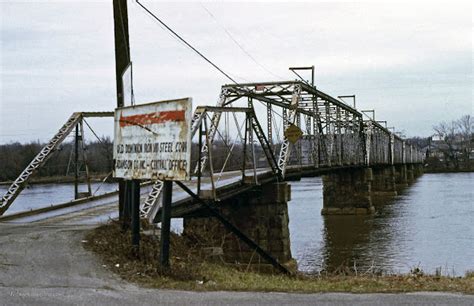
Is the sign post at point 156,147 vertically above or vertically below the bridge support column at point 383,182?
above

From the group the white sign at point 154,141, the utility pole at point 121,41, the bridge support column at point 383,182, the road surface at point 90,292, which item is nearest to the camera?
the road surface at point 90,292

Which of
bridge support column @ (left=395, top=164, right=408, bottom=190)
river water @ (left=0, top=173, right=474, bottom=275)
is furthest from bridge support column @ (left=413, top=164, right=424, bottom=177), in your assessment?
river water @ (left=0, top=173, right=474, bottom=275)

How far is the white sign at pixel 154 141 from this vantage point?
29.4 feet

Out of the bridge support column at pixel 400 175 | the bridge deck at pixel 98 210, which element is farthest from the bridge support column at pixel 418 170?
the bridge deck at pixel 98 210

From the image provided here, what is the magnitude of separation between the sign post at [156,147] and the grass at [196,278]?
34 cm

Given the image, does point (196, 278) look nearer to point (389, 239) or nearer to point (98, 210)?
point (98, 210)

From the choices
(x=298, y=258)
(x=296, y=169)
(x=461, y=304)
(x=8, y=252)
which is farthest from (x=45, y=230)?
(x=296, y=169)

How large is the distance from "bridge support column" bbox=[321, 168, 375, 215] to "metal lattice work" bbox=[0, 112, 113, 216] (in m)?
35.4

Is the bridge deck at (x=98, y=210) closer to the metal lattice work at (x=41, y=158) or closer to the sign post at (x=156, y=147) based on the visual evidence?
the metal lattice work at (x=41, y=158)

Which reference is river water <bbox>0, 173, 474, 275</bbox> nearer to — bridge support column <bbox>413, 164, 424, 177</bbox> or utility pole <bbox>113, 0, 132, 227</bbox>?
utility pole <bbox>113, 0, 132, 227</bbox>

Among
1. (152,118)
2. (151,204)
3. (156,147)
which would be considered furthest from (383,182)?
(156,147)

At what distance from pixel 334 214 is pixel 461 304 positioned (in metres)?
44.5

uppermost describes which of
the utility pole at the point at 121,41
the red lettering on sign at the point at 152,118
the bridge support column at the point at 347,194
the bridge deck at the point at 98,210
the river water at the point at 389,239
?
the utility pole at the point at 121,41

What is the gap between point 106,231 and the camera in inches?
481
